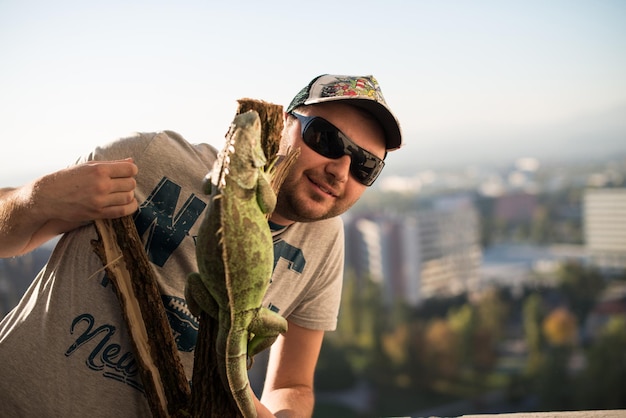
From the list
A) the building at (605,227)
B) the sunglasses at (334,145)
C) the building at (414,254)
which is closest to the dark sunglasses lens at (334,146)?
the sunglasses at (334,145)

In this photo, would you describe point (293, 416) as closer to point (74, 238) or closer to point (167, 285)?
point (167, 285)

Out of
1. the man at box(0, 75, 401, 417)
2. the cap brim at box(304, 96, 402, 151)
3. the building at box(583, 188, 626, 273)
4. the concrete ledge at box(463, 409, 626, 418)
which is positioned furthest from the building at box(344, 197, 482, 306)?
the man at box(0, 75, 401, 417)

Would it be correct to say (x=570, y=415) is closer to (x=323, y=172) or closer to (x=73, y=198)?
(x=323, y=172)

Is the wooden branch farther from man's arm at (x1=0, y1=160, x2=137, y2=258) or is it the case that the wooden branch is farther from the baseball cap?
the baseball cap

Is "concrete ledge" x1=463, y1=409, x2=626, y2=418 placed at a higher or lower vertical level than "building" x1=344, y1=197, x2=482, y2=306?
higher

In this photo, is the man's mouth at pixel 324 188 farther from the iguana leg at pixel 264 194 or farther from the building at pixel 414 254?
the building at pixel 414 254
